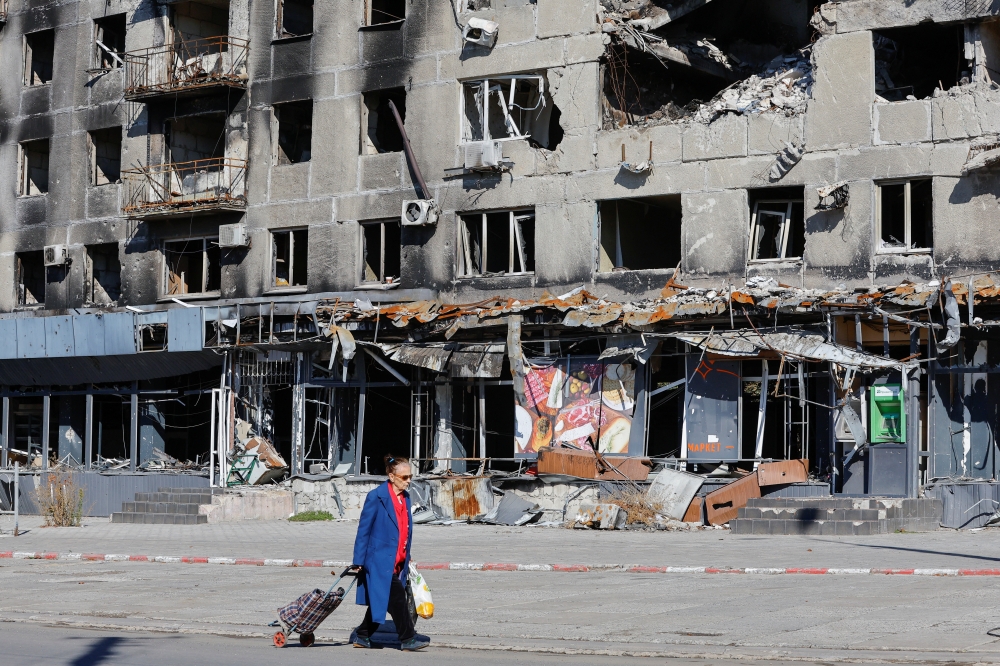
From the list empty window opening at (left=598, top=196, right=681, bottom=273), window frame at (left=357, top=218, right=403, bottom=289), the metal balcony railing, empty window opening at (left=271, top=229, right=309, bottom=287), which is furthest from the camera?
the metal balcony railing

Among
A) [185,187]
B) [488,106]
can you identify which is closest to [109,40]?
[185,187]

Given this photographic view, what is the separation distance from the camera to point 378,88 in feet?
102

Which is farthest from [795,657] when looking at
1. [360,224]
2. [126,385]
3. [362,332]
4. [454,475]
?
[126,385]

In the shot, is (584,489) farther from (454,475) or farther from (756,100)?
(756,100)

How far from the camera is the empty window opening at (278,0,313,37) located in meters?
33.5

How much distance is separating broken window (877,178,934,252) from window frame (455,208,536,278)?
24.0 ft

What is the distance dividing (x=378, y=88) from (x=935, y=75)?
12002 mm

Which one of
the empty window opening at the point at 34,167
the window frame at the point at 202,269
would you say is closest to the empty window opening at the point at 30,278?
the empty window opening at the point at 34,167

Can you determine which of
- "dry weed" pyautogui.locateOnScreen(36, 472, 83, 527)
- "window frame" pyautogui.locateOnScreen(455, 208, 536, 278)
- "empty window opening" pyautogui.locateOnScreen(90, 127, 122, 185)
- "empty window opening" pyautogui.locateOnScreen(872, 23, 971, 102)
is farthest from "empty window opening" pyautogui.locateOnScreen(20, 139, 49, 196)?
"empty window opening" pyautogui.locateOnScreen(872, 23, 971, 102)

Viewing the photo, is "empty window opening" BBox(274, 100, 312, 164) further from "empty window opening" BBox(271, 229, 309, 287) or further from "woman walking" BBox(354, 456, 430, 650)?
"woman walking" BBox(354, 456, 430, 650)

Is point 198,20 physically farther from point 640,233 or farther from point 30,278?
point 640,233

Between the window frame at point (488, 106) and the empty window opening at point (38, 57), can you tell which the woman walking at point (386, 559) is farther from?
the empty window opening at point (38, 57)

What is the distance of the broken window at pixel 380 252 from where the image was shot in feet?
102

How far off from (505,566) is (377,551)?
6781mm
